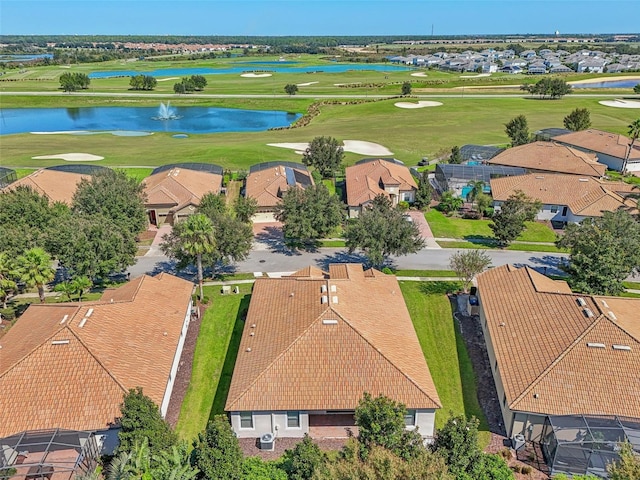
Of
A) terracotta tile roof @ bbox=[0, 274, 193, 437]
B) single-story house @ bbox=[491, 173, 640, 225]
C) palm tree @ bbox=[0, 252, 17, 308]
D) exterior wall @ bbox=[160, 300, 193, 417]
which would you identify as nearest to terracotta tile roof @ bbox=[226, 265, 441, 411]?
exterior wall @ bbox=[160, 300, 193, 417]

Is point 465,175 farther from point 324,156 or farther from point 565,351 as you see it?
point 565,351

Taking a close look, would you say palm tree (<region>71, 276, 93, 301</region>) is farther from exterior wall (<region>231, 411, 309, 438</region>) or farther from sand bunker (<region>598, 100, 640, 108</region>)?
sand bunker (<region>598, 100, 640, 108</region>)

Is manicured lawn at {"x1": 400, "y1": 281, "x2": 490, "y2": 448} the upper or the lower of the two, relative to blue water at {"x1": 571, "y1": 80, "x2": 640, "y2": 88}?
lower

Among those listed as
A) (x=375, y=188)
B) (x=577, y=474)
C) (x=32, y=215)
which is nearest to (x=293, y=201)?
(x=375, y=188)

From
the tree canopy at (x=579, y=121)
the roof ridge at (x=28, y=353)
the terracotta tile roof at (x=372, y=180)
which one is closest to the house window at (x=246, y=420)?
the roof ridge at (x=28, y=353)

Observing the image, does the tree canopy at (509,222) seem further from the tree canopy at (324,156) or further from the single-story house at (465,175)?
the tree canopy at (324,156)

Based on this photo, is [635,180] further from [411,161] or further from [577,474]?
[577,474]
